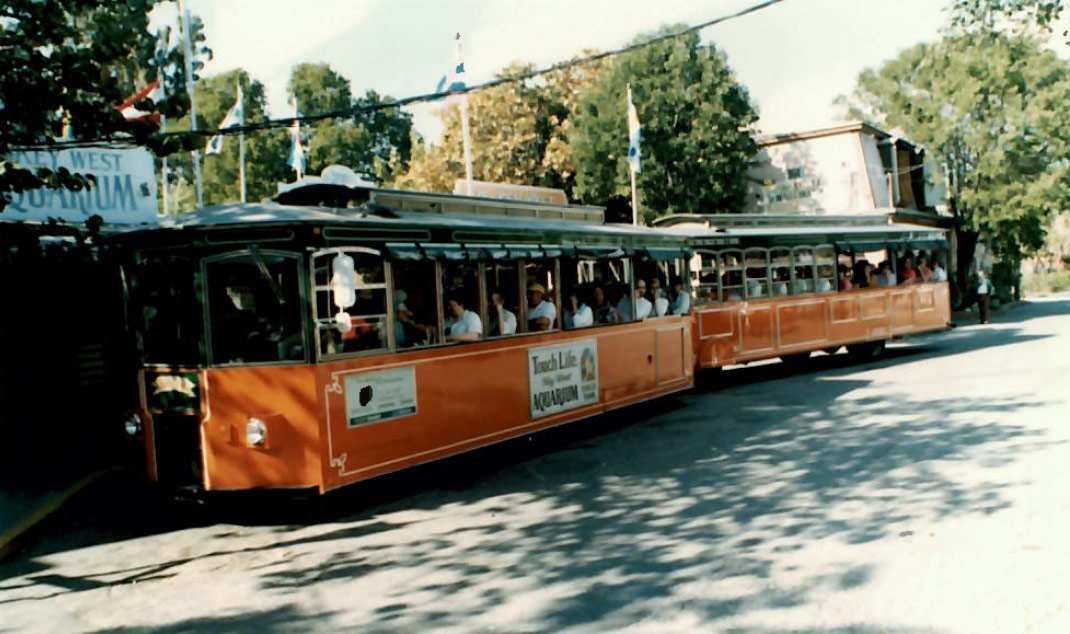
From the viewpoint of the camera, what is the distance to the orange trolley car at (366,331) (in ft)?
25.2

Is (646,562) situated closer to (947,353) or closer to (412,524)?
(412,524)

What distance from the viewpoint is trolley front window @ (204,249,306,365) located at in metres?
7.75

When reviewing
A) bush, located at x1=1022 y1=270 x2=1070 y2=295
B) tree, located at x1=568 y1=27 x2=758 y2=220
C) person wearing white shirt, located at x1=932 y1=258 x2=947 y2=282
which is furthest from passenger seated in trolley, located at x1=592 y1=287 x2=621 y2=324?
bush, located at x1=1022 y1=270 x2=1070 y2=295

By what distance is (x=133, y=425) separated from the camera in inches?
332

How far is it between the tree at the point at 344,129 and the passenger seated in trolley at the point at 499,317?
46601 millimetres

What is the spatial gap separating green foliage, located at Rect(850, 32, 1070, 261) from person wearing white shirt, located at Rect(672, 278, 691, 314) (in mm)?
24378

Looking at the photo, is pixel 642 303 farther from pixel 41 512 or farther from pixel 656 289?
pixel 41 512

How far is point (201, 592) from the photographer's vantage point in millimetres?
6219

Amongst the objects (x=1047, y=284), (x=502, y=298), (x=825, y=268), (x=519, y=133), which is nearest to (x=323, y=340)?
(x=502, y=298)

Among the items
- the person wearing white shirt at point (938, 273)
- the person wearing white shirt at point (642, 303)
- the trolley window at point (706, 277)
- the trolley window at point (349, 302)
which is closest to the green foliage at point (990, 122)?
the person wearing white shirt at point (938, 273)

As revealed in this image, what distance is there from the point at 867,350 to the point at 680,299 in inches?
284

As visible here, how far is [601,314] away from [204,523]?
5.58 meters

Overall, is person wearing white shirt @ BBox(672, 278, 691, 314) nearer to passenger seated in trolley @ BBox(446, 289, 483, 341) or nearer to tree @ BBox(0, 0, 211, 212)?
passenger seated in trolley @ BBox(446, 289, 483, 341)

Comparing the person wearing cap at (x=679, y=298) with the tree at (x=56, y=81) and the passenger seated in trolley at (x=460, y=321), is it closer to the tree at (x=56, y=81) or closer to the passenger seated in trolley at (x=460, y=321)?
the passenger seated in trolley at (x=460, y=321)
